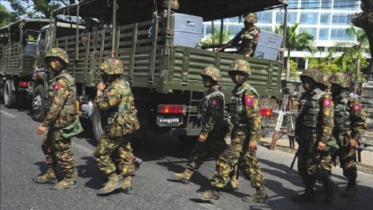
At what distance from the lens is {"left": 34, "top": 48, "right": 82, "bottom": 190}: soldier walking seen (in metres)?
4.15

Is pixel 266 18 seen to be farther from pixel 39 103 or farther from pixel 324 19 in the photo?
pixel 39 103

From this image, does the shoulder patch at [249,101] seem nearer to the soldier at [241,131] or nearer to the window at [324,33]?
the soldier at [241,131]

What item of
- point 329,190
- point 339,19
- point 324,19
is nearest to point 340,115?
point 329,190

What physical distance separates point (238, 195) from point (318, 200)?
0.99m

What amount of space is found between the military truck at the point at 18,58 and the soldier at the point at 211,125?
6.66m

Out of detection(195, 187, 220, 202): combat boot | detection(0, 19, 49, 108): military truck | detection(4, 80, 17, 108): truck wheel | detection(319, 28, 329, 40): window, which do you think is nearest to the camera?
detection(195, 187, 220, 202): combat boot

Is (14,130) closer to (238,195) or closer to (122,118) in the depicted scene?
(122,118)

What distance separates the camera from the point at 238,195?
176 inches

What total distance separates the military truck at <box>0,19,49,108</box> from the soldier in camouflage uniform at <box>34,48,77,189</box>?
6.05 metres

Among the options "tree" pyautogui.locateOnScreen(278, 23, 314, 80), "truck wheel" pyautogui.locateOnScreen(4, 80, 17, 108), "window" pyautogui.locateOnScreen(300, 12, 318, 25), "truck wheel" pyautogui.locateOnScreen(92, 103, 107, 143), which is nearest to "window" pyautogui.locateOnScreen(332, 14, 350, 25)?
"window" pyautogui.locateOnScreen(300, 12, 318, 25)

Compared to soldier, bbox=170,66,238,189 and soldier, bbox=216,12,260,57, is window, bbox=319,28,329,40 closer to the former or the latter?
soldier, bbox=216,12,260,57

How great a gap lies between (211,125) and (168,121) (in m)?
1.04

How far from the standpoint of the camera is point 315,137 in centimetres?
434

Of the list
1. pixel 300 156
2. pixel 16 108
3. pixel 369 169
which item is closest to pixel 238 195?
pixel 300 156
